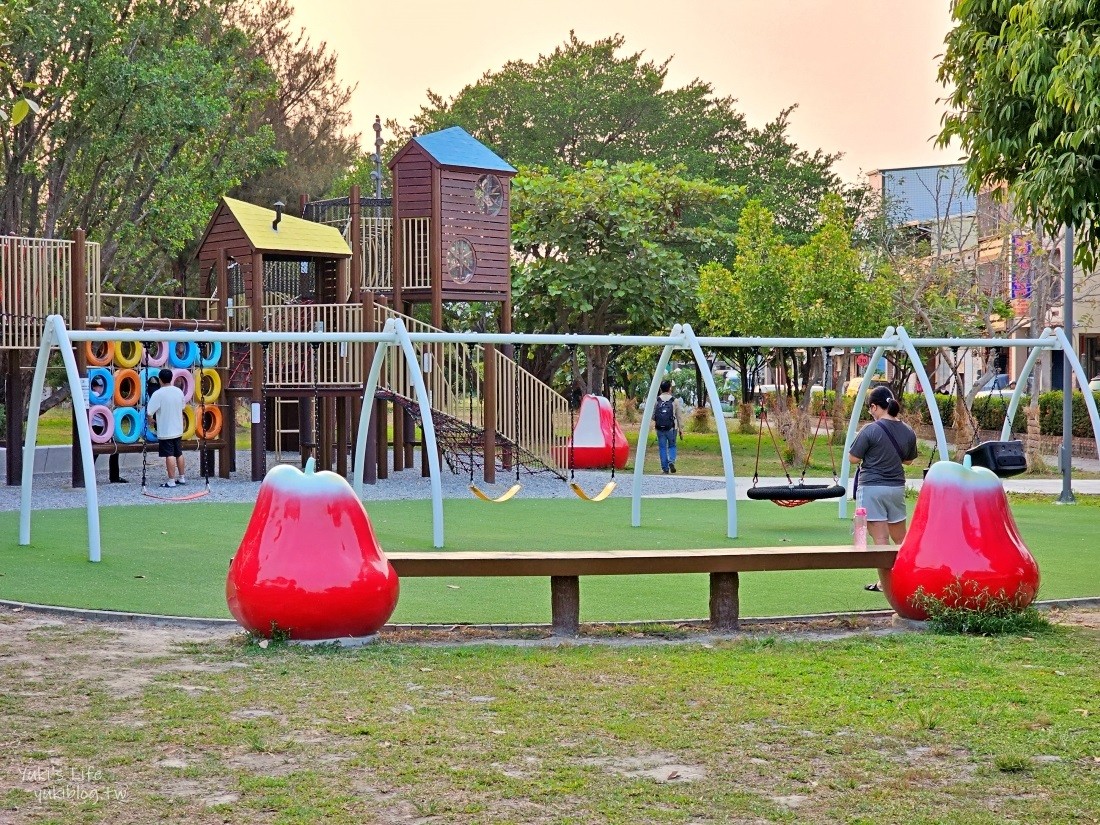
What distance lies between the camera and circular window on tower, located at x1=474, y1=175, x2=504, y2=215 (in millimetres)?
25422

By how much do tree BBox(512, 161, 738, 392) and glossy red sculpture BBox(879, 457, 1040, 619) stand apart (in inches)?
862

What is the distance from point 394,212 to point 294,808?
20.8 meters

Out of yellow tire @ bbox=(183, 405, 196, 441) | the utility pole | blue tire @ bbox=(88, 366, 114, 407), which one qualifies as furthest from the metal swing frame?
yellow tire @ bbox=(183, 405, 196, 441)

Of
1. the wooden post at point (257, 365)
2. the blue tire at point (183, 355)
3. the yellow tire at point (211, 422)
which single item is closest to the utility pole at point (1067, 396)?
the wooden post at point (257, 365)

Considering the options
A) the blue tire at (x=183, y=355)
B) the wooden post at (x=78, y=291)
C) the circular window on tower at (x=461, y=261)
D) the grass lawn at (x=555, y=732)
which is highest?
the circular window on tower at (x=461, y=261)

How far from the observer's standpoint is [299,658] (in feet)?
26.2

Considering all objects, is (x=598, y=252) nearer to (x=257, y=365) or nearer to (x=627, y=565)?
(x=257, y=365)

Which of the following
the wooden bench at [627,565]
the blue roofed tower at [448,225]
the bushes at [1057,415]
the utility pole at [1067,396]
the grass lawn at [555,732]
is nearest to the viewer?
the grass lawn at [555,732]

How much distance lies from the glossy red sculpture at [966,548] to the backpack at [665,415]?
52.7 ft

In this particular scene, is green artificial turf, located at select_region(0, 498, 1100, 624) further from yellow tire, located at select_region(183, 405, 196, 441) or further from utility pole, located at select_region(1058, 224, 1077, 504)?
yellow tire, located at select_region(183, 405, 196, 441)

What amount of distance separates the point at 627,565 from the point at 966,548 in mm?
2132

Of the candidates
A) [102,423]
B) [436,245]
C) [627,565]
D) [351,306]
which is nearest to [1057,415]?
[436,245]

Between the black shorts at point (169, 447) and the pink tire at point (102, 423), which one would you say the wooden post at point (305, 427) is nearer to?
the pink tire at point (102, 423)

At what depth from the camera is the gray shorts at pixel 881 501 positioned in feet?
38.0
